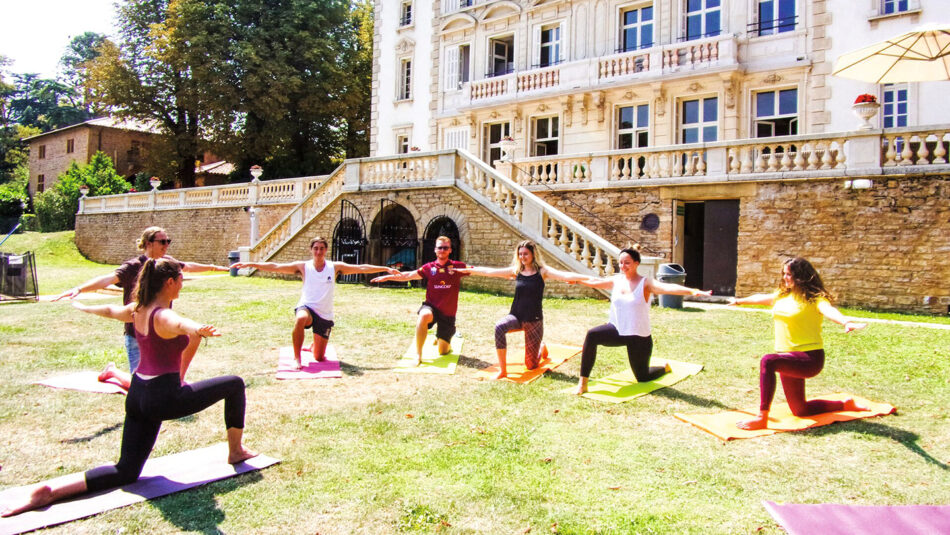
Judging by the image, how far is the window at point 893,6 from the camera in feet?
51.9

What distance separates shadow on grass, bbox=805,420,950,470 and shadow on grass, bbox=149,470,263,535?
179 inches

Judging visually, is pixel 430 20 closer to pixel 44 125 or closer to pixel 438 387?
pixel 438 387

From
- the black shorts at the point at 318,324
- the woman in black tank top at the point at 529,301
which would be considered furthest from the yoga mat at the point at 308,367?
the woman in black tank top at the point at 529,301

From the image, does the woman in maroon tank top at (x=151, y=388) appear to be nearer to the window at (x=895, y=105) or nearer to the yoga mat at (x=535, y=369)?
the yoga mat at (x=535, y=369)

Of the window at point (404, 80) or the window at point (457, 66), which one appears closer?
the window at point (457, 66)

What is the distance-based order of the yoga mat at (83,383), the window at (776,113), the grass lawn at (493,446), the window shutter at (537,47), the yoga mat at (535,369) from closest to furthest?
the grass lawn at (493,446)
the yoga mat at (83,383)
the yoga mat at (535,369)
the window at (776,113)
the window shutter at (537,47)

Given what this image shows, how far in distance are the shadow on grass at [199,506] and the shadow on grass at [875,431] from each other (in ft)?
14.9

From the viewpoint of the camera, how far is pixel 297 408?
19.7 feet

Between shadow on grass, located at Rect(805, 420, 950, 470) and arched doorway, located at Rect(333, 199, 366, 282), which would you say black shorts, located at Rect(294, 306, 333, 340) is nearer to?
shadow on grass, located at Rect(805, 420, 950, 470)

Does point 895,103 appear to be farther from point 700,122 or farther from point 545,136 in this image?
point 545,136

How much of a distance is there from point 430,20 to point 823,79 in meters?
14.8

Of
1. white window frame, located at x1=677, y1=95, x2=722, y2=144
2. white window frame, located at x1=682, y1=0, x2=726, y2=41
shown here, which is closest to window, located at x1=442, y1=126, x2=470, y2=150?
white window frame, located at x1=677, y1=95, x2=722, y2=144

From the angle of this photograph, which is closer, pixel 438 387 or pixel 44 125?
pixel 438 387

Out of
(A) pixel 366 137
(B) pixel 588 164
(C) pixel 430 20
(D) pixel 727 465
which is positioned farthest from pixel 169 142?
(D) pixel 727 465
